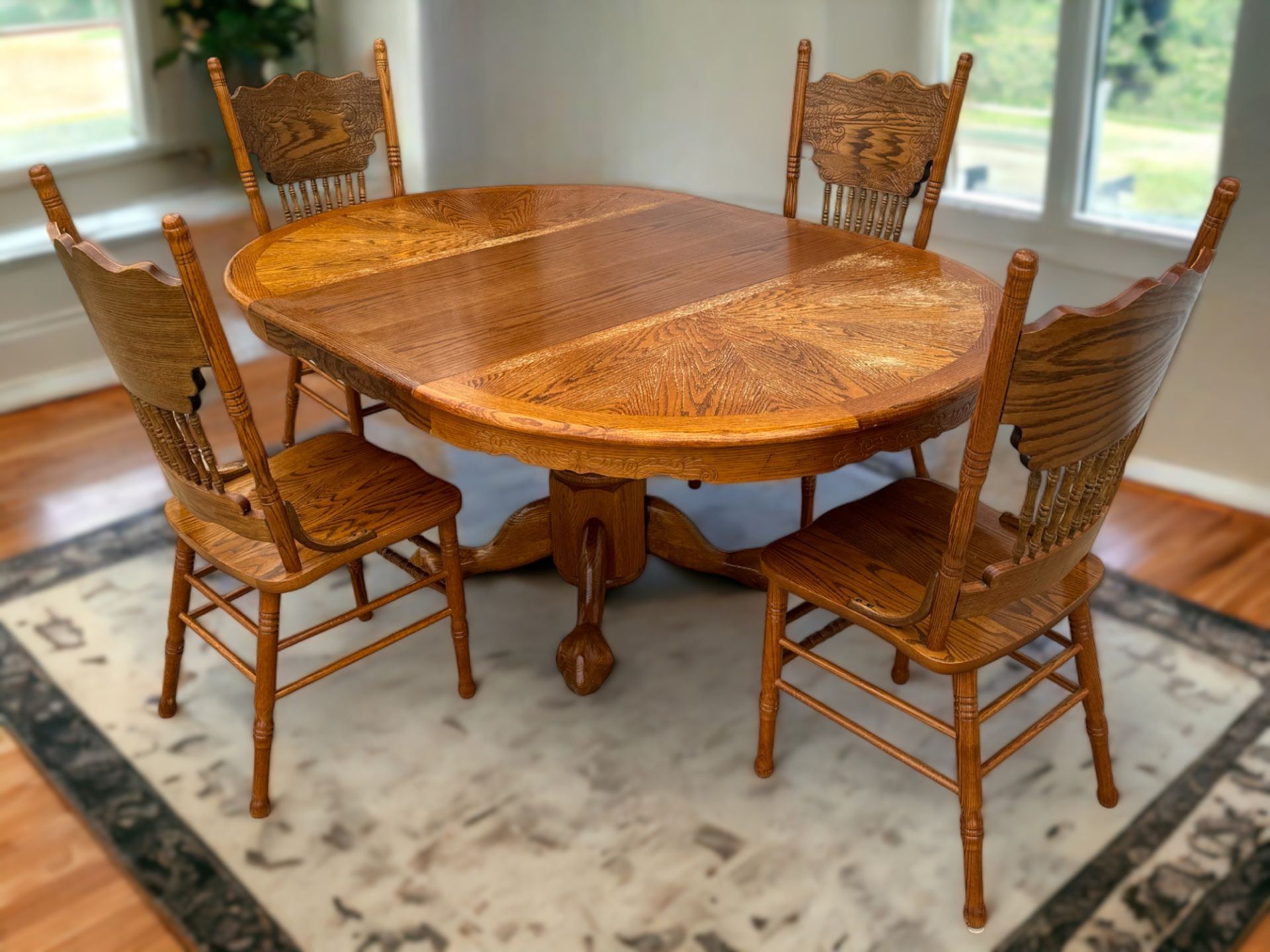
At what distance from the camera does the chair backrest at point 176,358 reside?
4.85 feet

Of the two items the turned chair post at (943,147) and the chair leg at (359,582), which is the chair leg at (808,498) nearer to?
the turned chair post at (943,147)

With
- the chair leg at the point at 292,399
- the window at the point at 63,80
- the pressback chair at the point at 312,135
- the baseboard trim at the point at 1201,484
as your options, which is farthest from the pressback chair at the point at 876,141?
the window at the point at 63,80

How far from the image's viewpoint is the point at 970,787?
162 centimetres

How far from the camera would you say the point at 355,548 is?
1817mm

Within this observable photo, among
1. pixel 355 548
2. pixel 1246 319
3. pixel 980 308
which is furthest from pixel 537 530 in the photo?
pixel 1246 319

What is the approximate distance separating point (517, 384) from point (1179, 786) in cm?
132

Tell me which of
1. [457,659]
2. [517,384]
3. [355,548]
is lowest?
[457,659]

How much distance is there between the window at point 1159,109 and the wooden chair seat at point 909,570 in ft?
4.94

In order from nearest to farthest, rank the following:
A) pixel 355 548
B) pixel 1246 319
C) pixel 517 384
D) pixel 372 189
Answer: pixel 517 384 → pixel 355 548 → pixel 1246 319 → pixel 372 189

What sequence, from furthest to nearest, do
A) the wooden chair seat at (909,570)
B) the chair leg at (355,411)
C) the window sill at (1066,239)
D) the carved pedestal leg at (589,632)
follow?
the window sill at (1066,239)
the chair leg at (355,411)
the carved pedestal leg at (589,632)
the wooden chair seat at (909,570)

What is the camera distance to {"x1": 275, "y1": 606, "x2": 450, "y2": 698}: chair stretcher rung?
72.2 inches

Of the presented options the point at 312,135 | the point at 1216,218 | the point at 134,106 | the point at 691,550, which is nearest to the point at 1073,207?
the point at 691,550

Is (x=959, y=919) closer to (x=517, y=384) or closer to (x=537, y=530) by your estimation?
(x=517, y=384)

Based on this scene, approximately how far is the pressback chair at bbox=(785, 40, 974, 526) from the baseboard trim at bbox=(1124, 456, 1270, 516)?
0.76 m
